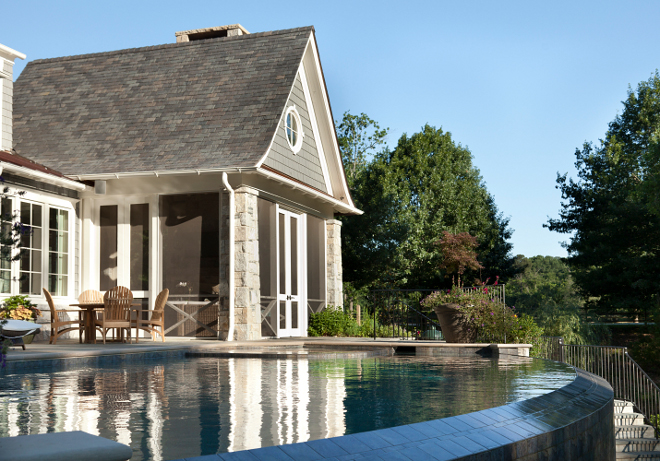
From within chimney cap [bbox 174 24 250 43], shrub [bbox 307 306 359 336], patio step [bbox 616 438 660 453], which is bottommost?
patio step [bbox 616 438 660 453]

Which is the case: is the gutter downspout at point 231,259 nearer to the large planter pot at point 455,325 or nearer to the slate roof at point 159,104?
the slate roof at point 159,104

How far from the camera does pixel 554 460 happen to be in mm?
3244

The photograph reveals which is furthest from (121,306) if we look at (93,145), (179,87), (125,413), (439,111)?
(439,111)

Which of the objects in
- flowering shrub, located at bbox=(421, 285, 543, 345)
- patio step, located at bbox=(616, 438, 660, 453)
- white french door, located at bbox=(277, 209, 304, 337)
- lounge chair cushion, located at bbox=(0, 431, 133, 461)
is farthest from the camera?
white french door, located at bbox=(277, 209, 304, 337)

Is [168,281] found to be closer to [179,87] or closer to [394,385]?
[179,87]

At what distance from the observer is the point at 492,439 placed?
2.96m

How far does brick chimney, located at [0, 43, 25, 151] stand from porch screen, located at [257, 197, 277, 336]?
516cm

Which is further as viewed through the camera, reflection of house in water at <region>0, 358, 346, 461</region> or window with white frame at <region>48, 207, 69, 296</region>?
window with white frame at <region>48, 207, 69, 296</region>

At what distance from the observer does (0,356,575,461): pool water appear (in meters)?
3.13

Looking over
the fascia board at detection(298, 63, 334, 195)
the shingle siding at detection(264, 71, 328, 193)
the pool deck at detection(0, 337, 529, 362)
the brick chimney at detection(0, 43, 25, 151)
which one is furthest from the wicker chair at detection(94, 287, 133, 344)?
the fascia board at detection(298, 63, 334, 195)

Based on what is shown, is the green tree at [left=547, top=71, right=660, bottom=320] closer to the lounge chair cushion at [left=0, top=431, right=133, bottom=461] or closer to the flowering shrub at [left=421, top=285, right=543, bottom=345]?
the flowering shrub at [left=421, top=285, right=543, bottom=345]

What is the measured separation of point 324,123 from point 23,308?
8.21m

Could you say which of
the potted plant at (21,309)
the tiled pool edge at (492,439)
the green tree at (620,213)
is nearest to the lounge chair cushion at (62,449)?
the tiled pool edge at (492,439)

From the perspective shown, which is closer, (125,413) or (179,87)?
(125,413)
